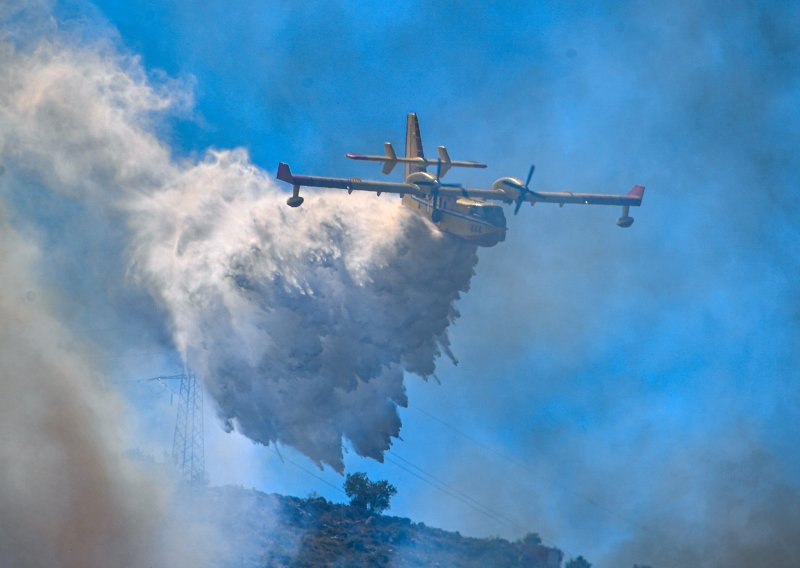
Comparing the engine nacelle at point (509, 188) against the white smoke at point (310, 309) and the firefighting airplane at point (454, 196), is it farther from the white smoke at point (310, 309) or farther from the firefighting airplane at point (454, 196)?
the white smoke at point (310, 309)

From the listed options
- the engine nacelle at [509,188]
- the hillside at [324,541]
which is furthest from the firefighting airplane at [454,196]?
the hillside at [324,541]

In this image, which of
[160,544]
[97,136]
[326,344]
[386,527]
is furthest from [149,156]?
[386,527]

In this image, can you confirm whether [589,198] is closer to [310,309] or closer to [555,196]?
[555,196]

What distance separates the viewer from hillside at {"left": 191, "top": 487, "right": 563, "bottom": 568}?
5866 cm

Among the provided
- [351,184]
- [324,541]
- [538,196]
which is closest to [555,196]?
[538,196]

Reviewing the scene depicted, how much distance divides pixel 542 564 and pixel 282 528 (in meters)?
13.2

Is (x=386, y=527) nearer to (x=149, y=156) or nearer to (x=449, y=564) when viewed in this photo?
(x=449, y=564)

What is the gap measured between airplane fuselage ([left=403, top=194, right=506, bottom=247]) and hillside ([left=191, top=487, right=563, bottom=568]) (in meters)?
16.3

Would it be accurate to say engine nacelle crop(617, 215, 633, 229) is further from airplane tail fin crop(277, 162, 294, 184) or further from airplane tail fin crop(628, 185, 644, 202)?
airplane tail fin crop(277, 162, 294, 184)

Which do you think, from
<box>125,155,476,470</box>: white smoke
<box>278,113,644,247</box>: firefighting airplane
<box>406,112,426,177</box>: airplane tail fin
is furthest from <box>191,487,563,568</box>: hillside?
<box>406,112,426,177</box>: airplane tail fin

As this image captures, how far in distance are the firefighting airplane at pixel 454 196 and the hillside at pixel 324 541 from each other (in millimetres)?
16210

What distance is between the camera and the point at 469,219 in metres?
56.0

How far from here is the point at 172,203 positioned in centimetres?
5872

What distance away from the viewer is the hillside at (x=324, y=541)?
2309 inches
